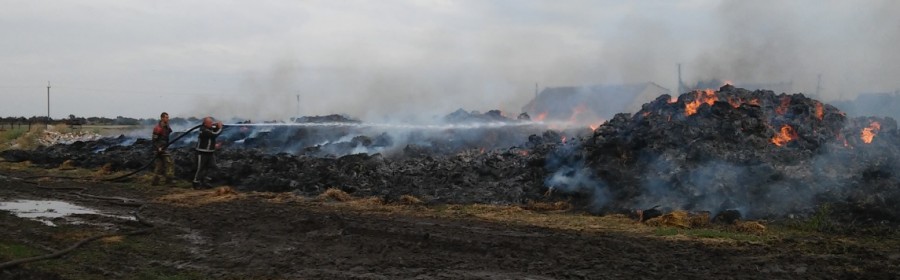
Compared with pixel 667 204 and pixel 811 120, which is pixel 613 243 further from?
pixel 811 120

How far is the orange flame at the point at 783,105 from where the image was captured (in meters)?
15.9

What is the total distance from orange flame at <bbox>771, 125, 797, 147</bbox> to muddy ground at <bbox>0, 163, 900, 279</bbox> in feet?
13.2

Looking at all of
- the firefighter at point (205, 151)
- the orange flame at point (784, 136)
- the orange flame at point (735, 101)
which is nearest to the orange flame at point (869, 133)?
the orange flame at point (784, 136)

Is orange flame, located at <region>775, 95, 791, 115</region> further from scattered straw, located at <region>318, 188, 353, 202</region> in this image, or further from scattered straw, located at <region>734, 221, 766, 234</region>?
scattered straw, located at <region>318, 188, 353, 202</region>

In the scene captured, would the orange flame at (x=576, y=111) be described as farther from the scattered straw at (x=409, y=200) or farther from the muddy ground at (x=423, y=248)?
the muddy ground at (x=423, y=248)

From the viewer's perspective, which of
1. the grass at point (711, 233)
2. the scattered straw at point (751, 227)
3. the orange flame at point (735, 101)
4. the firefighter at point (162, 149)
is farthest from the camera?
the firefighter at point (162, 149)

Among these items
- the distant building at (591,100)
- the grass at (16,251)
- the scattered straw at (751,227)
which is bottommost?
the grass at (16,251)

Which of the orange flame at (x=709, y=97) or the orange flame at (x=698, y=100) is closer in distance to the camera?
the orange flame at (x=698, y=100)

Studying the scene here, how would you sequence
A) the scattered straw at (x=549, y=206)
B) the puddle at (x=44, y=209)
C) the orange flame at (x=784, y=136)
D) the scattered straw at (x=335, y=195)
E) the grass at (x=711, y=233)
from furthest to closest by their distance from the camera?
1. the scattered straw at (x=335, y=195)
2. the orange flame at (x=784, y=136)
3. the scattered straw at (x=549, y=206)
4. the puddle at (x=44, y=209)
5. the grass at (x=711, y=233)

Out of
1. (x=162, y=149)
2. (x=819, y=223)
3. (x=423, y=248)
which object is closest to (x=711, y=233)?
(x=819, y=223)

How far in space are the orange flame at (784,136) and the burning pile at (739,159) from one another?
0.8 inches

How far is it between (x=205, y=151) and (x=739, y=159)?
1256 cm

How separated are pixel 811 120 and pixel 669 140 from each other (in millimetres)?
3386

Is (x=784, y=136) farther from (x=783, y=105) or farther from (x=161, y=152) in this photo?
(x=161, y=152)
